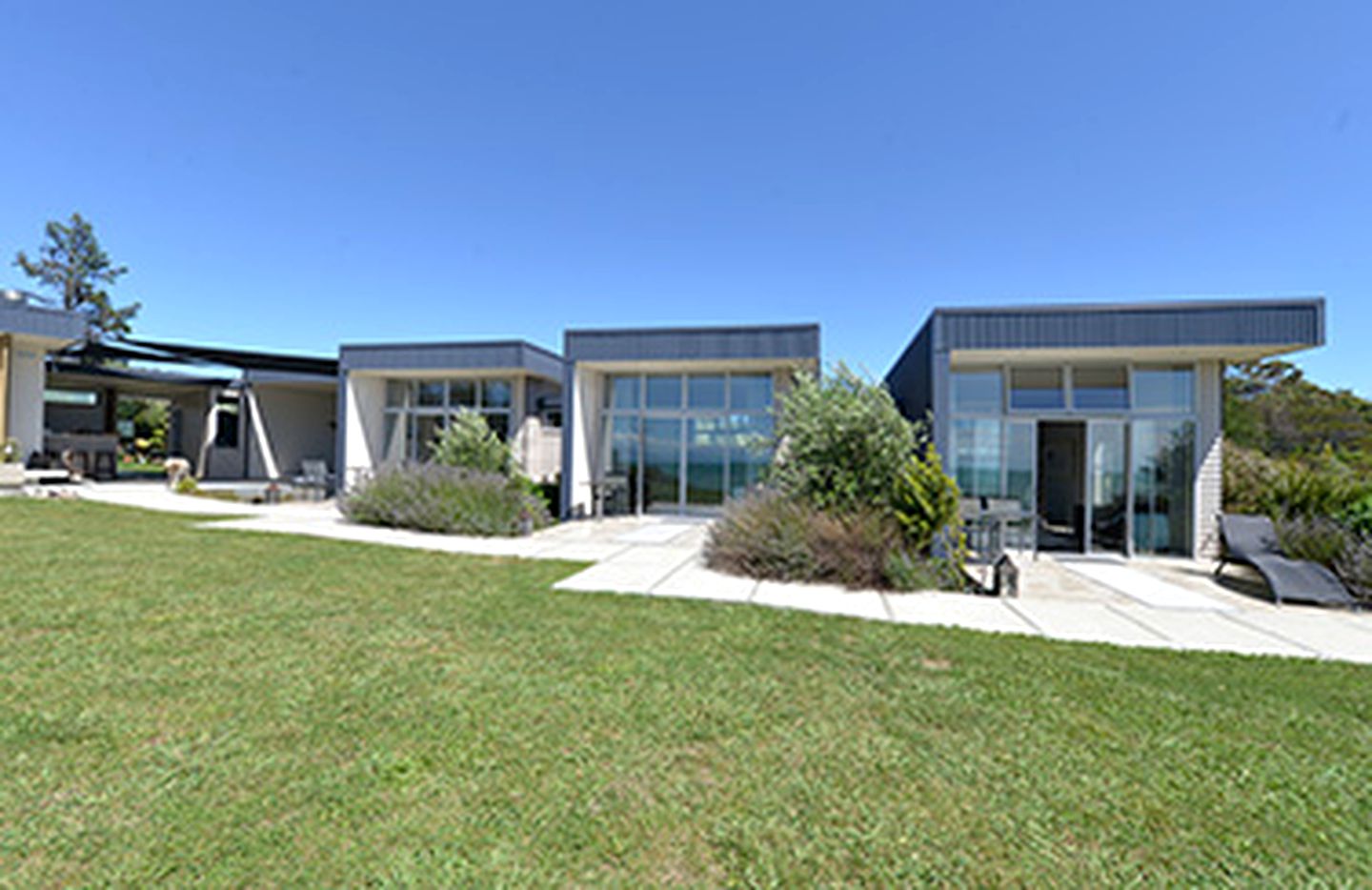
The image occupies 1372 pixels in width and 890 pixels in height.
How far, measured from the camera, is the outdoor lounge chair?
20.4ft

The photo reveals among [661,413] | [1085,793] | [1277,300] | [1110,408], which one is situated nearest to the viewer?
[1085,793]

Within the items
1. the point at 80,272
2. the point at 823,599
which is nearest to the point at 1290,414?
the point at 823,599

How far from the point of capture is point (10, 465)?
13445mm

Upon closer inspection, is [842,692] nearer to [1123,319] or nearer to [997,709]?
[997,709]

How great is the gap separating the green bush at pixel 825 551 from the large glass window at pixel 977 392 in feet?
11.9

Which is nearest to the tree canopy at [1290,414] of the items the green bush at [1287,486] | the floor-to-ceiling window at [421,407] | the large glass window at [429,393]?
the green bush at [1287,486]

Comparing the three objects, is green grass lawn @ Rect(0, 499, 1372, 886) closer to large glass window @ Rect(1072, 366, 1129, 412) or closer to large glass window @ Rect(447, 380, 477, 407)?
large glass window @ Rect(1072, 366, 1129, 412)

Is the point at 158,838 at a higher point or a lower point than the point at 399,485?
lower

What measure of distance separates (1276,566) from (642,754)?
824 cm

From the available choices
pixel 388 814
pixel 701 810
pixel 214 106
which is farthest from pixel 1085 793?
pixel 214 106

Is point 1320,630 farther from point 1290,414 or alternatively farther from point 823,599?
point 1290,414

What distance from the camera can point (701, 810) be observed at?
226 cm

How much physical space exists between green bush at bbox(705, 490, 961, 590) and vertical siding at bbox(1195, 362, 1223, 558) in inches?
222

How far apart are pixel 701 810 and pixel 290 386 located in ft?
86.2
